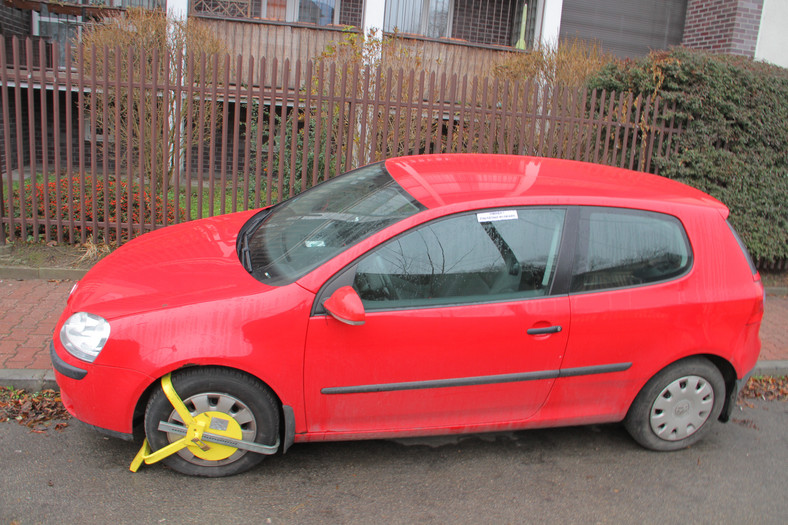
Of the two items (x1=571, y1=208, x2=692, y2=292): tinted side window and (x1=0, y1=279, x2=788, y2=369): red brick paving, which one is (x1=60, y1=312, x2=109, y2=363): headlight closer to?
(x1=0, y1=279, x2=788, y2=369): red brick paving

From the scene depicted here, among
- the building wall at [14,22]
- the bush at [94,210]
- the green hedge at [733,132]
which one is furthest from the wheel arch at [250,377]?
the building wall at [14,22]

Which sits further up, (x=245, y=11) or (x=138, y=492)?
(x=245, y=11)

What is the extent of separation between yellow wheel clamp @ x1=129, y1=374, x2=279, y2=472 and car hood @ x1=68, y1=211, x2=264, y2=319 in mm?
408

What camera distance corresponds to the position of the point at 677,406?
368 cm

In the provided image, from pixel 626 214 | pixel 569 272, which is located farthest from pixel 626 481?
pixel 626 214

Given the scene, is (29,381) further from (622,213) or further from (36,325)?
(622,213)

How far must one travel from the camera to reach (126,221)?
720cm

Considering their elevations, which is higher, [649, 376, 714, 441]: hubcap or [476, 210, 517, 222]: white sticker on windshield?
[476, 210, 517, 222]: white sticker on windshield

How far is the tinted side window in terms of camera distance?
3412 millimetres

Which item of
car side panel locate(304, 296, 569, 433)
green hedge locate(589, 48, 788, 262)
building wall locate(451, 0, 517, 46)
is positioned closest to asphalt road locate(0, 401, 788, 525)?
car side panel locate(304, 296, 569, 433)

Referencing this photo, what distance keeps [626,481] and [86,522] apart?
106 inches

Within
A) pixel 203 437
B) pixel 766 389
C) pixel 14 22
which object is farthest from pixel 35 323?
pixel 14 22

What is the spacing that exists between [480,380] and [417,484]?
63 cm

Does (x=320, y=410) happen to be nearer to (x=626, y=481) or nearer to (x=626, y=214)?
(x=626, y=481)
